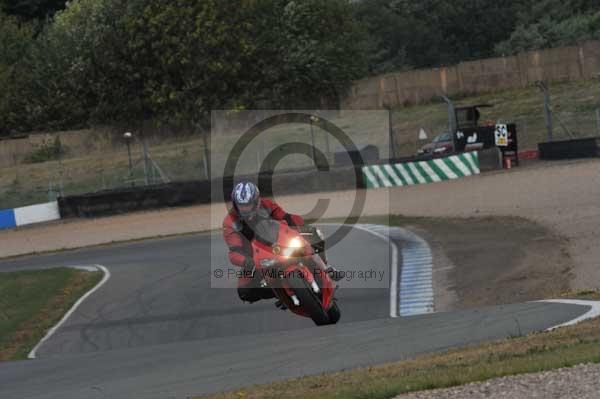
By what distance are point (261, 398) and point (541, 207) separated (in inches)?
653

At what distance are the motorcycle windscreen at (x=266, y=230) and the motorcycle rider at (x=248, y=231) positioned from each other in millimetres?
66

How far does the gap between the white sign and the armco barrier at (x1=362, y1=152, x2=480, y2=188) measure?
1.12 metres

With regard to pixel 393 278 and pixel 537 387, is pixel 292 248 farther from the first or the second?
pixel 393 278

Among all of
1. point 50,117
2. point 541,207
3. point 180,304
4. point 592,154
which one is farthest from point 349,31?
point 180,304

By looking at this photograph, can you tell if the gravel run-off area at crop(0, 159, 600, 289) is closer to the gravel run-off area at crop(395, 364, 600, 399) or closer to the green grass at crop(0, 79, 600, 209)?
the green grass at crop(0, 79, 600, 209)

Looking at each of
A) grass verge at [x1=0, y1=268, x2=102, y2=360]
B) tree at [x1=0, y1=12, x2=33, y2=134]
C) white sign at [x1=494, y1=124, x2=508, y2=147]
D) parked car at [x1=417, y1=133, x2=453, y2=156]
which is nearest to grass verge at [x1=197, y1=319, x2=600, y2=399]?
grass verge at [x1=0, y1=268, x2=102, y2=360]

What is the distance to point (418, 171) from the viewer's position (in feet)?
99.1

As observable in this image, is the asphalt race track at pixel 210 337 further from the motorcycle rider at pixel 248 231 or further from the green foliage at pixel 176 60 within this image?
Result: the green foliage at pixel 176 60

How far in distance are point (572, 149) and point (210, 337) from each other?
20466 mm

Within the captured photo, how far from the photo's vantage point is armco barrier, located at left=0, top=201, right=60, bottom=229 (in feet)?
105

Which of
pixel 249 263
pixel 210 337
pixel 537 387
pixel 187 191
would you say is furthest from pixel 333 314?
pixel 187 191

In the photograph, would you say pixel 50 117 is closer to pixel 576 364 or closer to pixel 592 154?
pixel 592 154

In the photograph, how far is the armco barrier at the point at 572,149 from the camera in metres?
30.3

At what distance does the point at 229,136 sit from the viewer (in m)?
37.3
